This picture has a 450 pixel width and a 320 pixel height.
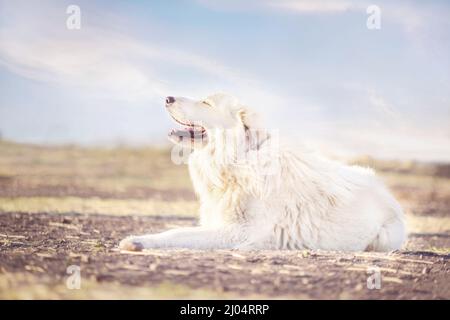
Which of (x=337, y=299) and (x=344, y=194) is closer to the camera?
(x=337, y=299)

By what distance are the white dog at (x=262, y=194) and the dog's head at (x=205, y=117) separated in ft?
0.04

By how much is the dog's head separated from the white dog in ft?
0.04

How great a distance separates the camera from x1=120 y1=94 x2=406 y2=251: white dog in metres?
7.12

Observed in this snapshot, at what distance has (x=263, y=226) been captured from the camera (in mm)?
7109

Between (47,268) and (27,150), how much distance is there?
2728cm

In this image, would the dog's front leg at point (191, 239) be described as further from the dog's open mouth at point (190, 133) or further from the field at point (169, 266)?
the dog's open mouth at point (190, 133)

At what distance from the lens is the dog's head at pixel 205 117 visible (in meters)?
7.41

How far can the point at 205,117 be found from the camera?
755cm

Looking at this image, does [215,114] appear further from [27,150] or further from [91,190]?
[27,150]

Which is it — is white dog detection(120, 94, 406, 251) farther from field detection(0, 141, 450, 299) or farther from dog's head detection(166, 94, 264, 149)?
field detection(0, 141, 450, 299)

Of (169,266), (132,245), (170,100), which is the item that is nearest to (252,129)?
(170,100)

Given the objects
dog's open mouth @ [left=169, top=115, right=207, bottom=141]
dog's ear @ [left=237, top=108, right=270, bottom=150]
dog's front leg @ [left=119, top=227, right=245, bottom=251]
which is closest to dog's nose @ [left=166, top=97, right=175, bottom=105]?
dog's open mouth @ [left=169, top=115, right=207, bottom=141]

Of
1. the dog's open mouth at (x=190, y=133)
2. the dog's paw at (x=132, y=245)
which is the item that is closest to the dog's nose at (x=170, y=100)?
the dog's open mouth at (x=190, y=133)
